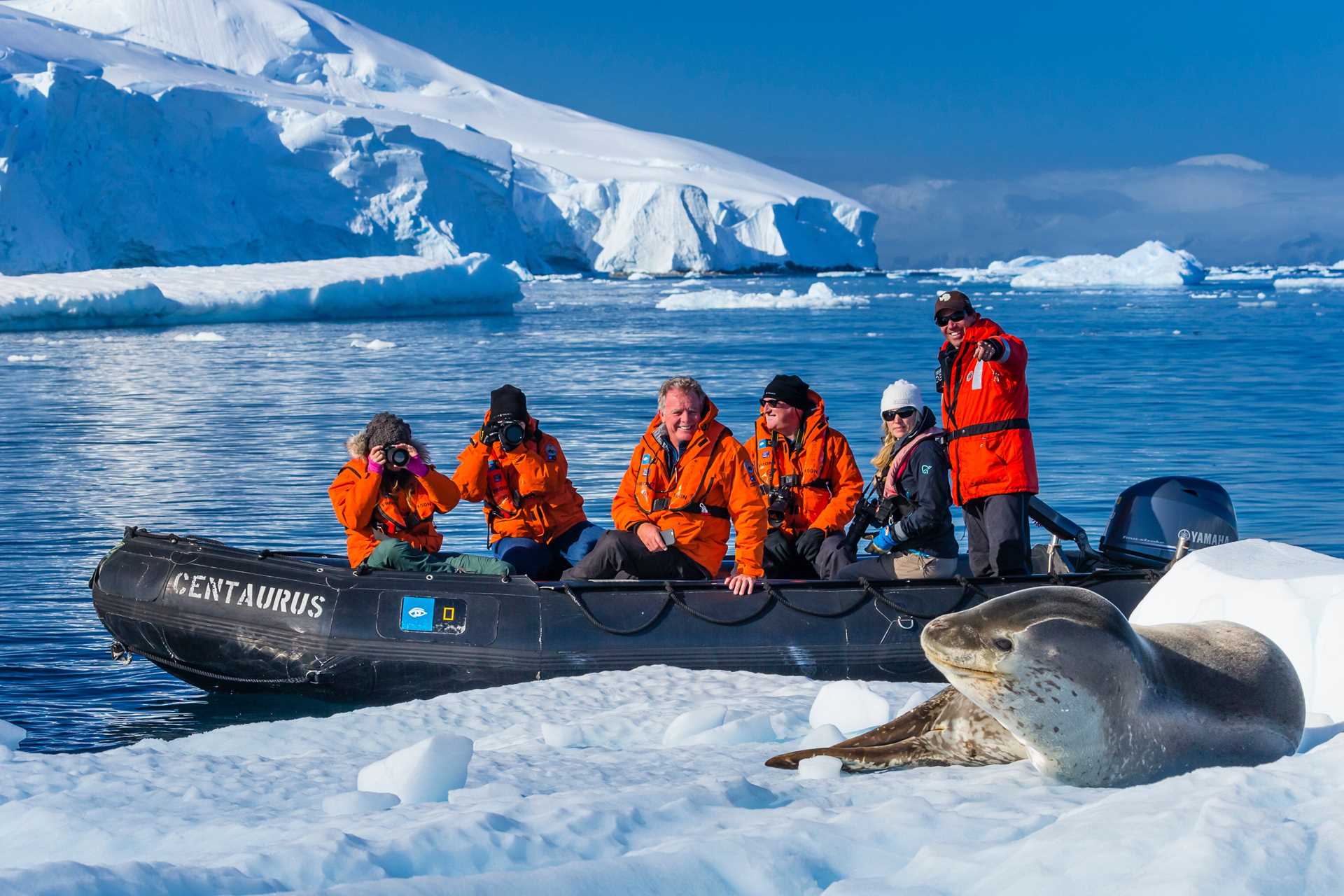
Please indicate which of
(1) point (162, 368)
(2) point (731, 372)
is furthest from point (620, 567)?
(1) point (162, 368)

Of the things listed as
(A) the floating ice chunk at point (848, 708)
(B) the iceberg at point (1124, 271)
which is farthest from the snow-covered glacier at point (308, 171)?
(A) the floating ice chunk at point (848, 708)

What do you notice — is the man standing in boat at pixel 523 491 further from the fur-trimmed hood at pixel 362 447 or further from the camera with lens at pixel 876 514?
the camera with lens at pixel 876 514

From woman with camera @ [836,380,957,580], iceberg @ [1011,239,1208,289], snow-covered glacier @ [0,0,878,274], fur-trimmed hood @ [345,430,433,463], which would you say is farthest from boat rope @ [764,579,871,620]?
iceberg @ [1011,239,1208,289]

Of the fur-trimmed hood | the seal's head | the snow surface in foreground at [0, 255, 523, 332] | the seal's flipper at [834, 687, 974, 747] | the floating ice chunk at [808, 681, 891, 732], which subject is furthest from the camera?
the snow surface in foreground at [0, 255, 523, 332]

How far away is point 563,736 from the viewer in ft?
12.2

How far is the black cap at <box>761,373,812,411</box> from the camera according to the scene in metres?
4.79

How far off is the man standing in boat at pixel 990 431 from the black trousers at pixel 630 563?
→ 1019 mm

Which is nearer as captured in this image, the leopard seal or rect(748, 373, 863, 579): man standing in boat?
the leopard seal

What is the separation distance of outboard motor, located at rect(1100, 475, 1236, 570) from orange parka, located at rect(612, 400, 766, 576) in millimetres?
1445

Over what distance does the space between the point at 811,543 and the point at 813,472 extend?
277 millimetres

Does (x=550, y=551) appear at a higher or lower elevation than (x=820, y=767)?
higher

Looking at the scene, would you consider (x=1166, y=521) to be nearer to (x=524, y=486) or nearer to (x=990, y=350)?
(x=990, y=350)

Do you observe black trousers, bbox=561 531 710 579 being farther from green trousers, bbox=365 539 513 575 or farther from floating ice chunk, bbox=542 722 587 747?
floating ice chunk, bbox=542 722 587 747

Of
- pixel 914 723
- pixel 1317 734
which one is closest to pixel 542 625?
pixel 914 723
